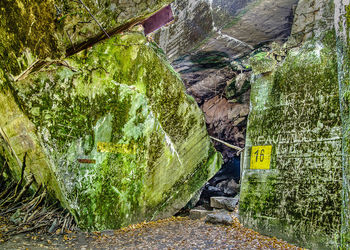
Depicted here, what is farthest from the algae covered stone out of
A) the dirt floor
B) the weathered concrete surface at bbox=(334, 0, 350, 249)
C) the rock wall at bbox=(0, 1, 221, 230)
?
the weathered concrete surface at bbox=(334, 0, 350, 249)

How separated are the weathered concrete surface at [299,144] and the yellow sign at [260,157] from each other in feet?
0.08

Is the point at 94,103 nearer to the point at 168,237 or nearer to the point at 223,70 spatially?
the point at 168,237

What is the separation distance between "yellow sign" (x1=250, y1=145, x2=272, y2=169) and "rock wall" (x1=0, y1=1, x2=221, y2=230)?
1995 mm

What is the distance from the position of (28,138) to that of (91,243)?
257cm

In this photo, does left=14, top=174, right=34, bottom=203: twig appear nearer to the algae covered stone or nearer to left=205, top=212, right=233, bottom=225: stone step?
the algae covered stone

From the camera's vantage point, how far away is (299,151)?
4.60 metres

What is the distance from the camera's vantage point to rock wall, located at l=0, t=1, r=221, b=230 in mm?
4496

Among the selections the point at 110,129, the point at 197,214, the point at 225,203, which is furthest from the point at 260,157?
the point at 110,129

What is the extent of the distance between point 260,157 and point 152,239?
3039 mm

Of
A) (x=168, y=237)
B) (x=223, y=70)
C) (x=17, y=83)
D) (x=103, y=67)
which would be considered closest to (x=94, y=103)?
(x=103, y=67)

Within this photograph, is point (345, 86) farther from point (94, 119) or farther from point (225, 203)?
point (94, 119)

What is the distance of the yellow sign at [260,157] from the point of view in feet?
16.9

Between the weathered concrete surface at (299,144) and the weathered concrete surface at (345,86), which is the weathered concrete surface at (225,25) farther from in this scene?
the weathered concrete surface at (345,86)

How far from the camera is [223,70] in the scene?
9.53 metres
